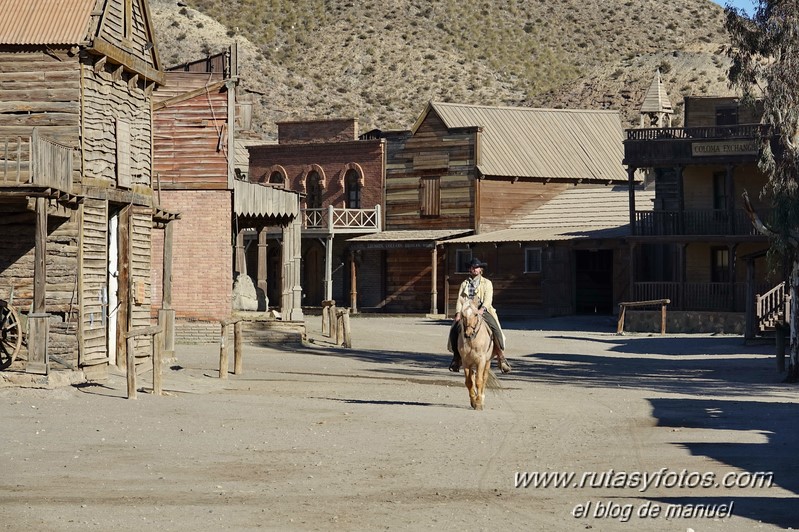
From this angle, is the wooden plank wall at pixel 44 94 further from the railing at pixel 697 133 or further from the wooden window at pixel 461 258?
the wooden window at pixel 461 258

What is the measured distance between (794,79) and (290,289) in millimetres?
17773

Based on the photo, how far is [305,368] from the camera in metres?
29.7

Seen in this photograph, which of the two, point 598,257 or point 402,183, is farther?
point 402,183

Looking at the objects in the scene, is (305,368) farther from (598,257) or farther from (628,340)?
(598,257)

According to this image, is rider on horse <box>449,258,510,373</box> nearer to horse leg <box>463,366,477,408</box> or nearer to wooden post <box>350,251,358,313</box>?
horse leg <box>463,366,477,408</box>

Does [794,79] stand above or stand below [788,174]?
above

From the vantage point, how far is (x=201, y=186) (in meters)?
36.8

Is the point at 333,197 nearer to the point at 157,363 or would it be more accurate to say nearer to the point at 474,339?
the point at 157,363

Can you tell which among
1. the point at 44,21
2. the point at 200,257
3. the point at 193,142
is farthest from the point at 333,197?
the point at 44,21

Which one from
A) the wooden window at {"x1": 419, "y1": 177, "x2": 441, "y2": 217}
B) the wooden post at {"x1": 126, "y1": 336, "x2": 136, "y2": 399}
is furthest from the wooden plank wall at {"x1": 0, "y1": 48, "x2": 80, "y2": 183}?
the wooden window at {"x1": 419, "y1": 177, "x2": 441, "y2": 217}

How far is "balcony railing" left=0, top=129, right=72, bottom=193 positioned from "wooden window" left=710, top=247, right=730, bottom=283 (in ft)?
95.5

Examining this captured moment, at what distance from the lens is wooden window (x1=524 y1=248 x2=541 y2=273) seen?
54.0 meters

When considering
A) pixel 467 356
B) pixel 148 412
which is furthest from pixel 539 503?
pixel 148 412

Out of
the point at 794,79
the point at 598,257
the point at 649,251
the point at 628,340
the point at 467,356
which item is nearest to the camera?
the point at 467,356
